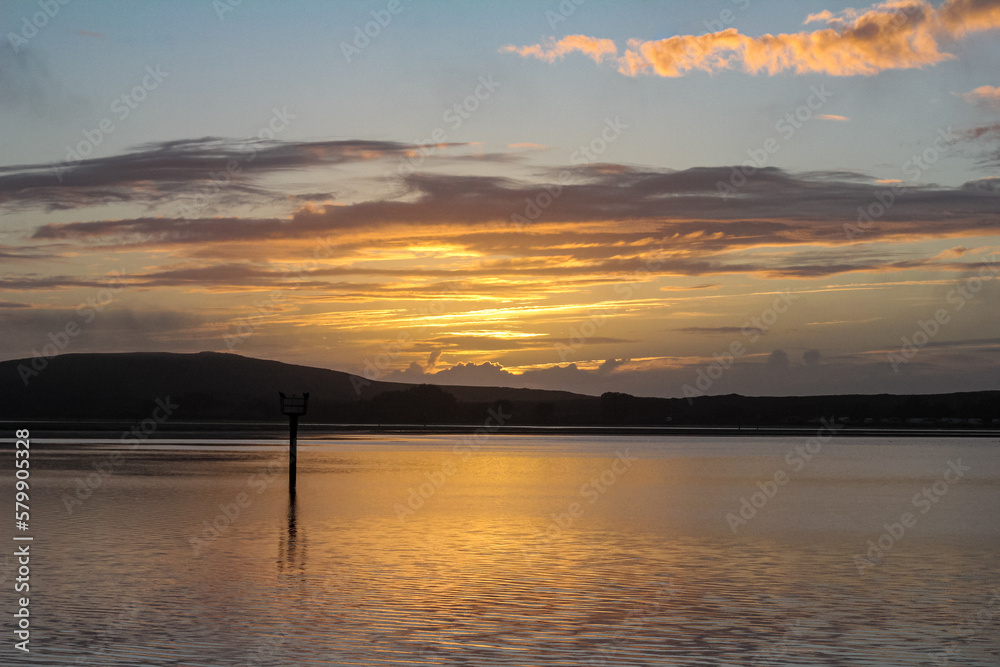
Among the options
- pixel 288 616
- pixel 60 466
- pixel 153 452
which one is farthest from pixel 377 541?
pixel 153 452

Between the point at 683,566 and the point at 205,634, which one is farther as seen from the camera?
the point at 683,566

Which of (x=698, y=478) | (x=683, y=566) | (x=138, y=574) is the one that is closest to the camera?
(x=138, y=574)

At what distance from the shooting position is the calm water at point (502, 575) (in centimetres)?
1786

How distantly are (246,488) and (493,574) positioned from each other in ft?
95.2

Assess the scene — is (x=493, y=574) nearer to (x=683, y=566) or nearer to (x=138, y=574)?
(x=683, y=566)

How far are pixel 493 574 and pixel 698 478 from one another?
40.7m

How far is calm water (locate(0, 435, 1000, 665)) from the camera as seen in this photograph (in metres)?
17.9

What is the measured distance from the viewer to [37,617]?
64.5 ft

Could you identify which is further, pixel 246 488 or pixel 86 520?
pixel 246 488

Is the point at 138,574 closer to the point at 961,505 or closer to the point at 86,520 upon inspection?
the point at 86,520

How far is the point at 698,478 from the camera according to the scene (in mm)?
64375

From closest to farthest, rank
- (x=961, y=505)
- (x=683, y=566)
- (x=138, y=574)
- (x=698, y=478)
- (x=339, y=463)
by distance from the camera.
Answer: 1. (x=138, y=574)
2. (x=683, y=566)
3. (x=961, y=505)
4. (x=698, y=478)
5. (x=339, y=463)

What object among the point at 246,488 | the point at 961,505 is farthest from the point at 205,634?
the point at 961,505

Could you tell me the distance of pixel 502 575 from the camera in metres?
25.5
